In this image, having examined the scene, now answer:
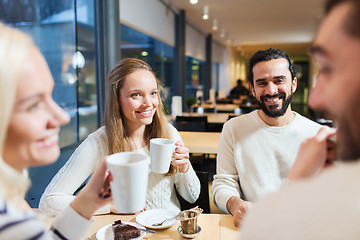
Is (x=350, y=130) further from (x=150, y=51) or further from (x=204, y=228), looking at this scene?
(x=150, y=51)

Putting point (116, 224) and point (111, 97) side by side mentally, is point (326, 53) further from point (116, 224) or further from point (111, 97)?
point (111, 97)

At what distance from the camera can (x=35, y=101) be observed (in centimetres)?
61

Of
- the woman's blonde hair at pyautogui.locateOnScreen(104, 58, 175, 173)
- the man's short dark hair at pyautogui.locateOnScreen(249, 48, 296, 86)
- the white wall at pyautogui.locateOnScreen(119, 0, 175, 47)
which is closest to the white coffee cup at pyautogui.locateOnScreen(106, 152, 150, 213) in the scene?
the woman's blonde hair at pyautogui.locateOnScreen(104, 58, 175, 173)

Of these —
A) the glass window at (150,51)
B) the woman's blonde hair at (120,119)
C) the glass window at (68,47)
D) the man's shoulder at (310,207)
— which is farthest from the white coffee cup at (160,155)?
the glass window at (150,51)

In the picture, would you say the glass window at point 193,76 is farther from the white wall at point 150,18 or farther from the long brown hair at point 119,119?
the long brown hair at point 119,119

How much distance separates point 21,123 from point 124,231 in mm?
742

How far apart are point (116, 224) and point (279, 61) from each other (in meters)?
1.26

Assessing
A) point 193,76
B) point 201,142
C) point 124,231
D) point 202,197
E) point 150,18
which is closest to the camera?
point 124,231

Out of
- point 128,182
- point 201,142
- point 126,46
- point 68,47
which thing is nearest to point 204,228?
point 128,182

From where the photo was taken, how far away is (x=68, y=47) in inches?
135

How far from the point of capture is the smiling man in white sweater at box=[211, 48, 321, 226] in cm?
169

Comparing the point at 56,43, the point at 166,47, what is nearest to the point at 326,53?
the point at 56,43

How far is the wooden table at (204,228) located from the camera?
121cm

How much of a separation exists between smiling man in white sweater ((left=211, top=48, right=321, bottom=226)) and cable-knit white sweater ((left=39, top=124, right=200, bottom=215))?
0.65ft
